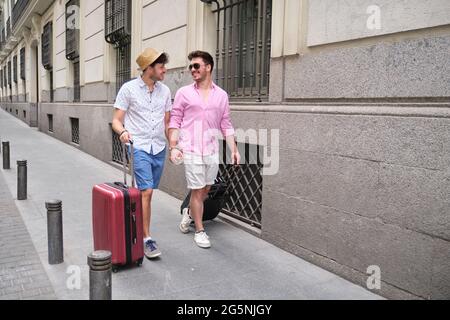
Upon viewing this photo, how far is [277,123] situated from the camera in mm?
4246

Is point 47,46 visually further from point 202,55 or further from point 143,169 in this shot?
point 143,169

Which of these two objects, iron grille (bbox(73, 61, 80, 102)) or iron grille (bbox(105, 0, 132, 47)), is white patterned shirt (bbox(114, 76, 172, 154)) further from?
iron grille (bbox(73, 61, 80, 102))

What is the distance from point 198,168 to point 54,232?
1.44 meters

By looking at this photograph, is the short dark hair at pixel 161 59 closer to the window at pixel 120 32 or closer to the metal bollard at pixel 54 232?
the metal bollard at pixel 54 232

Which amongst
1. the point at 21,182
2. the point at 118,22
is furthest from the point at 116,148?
the point at 21,182

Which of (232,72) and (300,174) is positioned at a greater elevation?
(232,72)

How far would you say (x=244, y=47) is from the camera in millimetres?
5379

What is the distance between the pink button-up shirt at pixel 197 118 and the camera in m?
4.00

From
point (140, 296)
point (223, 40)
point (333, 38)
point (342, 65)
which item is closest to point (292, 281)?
point (140, 296)

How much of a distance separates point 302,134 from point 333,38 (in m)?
0.91

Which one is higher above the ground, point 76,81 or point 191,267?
point 76,81

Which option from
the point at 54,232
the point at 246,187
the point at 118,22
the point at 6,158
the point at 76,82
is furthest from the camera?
the point at 76,82
